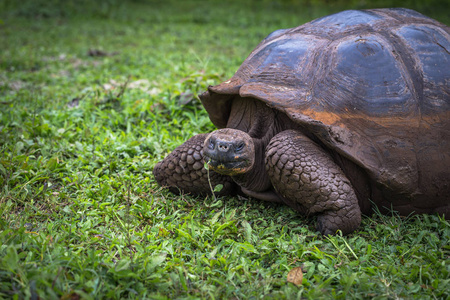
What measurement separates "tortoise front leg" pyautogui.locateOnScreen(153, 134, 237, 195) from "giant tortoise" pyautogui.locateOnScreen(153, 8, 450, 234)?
0.6 inches

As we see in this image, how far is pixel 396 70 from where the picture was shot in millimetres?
2490

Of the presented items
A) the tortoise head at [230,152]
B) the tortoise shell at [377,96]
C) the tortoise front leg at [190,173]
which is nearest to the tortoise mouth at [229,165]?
the tortoise head at [230,152]

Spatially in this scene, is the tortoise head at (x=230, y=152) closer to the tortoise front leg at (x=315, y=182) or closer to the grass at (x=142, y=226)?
the tortoise front leg at (x=315, y=182)

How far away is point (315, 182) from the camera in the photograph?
7.65 ft

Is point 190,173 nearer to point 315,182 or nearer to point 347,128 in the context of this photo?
point 315,182

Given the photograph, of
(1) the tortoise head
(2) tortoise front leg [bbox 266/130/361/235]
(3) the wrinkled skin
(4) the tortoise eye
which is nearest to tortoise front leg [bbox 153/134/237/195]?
(3) the wrinkled skin

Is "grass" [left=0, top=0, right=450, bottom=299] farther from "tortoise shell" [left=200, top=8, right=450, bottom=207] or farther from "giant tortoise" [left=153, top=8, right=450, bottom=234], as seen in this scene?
"tortoise shell" [left=200, top=8, right=450, bottom=207]

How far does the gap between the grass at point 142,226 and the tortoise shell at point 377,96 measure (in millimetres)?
385

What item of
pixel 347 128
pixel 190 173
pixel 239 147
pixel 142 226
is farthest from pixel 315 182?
pixel 142 226

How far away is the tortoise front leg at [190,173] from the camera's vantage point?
2.76 m

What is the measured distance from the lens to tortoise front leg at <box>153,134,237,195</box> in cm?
276

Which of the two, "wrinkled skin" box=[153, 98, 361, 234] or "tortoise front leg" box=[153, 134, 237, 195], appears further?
"tortoise front leg" box=[153, 134, 237, 195]

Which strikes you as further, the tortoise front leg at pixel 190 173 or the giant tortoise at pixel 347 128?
the tortoise front leg at pixel 190 173

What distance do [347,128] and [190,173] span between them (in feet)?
3.59
